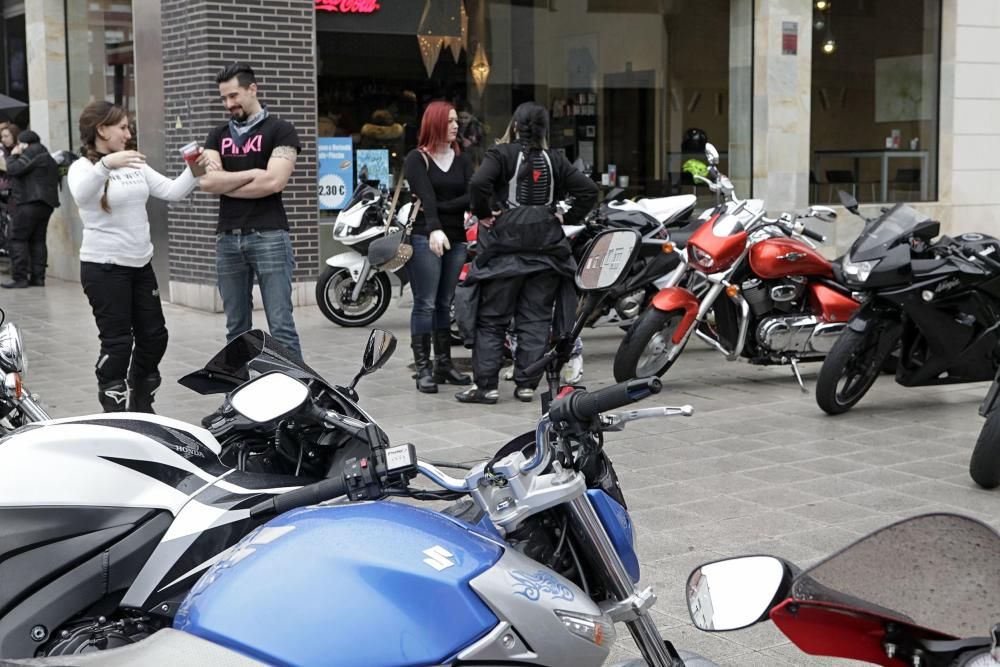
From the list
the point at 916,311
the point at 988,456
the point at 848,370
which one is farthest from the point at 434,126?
the point at 988,456

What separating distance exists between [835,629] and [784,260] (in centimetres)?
692

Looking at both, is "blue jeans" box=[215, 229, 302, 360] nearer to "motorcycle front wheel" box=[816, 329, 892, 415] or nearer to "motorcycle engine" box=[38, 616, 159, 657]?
"motorcycle front wheel" box=[816, 329, 892, 415]

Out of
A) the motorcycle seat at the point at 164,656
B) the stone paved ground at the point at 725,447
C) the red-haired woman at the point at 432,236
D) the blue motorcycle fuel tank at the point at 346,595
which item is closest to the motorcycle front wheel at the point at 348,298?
the stone paved ground at the point at 725,447

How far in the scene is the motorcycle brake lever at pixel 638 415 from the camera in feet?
7.02

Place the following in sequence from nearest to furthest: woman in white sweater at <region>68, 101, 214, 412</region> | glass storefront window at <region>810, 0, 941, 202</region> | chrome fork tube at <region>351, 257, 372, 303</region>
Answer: woman in white sweater at <region>68, 101, 214, 412</region> < chrome fork tube at <region>351, 257, 372, 303</region> < glass storefront window at <region>810, 0, 941, 202</region>

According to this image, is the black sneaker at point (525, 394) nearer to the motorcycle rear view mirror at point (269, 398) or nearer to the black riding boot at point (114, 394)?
the black riding boot at point (114, 394)

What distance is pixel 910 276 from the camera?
730 centimetres

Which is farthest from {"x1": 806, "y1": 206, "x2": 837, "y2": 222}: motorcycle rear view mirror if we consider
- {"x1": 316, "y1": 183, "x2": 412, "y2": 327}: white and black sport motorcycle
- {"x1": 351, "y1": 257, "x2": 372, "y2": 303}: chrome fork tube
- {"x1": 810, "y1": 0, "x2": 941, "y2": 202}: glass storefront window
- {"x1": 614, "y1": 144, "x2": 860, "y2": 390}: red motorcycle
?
{"x1": 810, "y1": 0, "x2": 941, "y2": 202}: glass storefront window

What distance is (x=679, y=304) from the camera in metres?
8.24

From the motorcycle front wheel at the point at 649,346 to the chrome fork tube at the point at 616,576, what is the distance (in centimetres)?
563

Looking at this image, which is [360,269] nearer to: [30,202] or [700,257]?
[700,257]

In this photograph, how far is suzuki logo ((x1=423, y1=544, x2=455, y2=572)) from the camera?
1.96m

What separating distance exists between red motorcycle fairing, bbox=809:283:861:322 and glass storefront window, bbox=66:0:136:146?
28.2ft

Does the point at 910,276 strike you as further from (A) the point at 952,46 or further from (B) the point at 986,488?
(A) the point at 952,46
